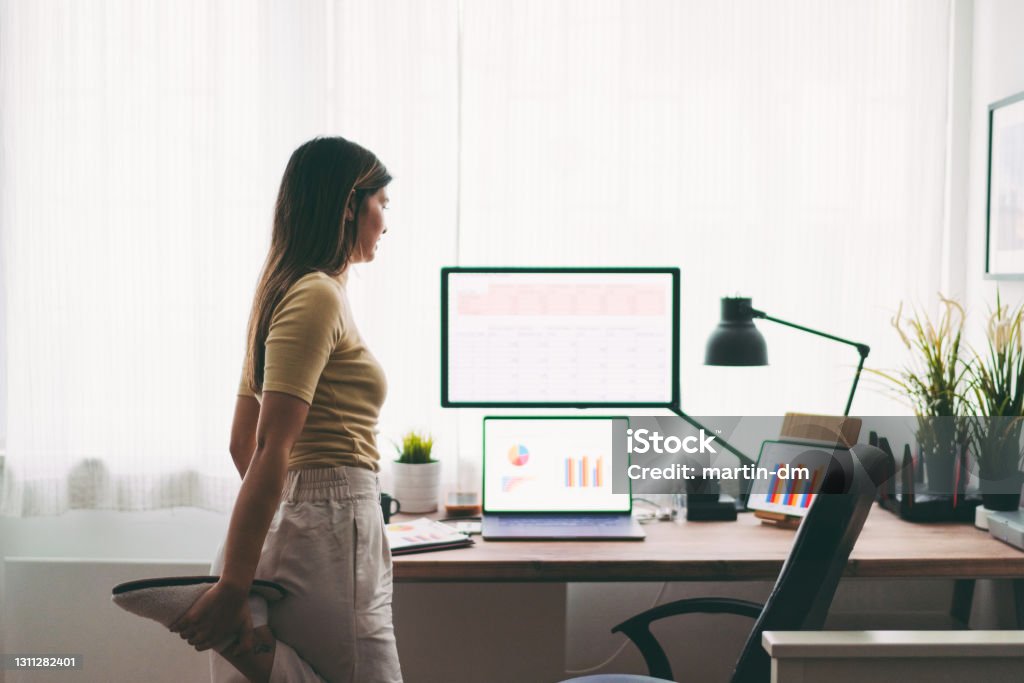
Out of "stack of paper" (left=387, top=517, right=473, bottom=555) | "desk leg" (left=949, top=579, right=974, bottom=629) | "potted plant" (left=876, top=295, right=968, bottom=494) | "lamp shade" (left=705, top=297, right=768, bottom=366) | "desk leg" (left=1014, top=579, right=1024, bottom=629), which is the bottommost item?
"desk leg" (left=949, top=579, right=974, bottom=629)

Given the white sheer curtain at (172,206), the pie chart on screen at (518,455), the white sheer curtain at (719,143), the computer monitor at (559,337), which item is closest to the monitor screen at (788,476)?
the computer monitor at (559,337)

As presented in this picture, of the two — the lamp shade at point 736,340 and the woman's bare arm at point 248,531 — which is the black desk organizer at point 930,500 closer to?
the lamp shade at point 736,340

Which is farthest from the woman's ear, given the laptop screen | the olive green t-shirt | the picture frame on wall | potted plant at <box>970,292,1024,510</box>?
the picture frame on wall

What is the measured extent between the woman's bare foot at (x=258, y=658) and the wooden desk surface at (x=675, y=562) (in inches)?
15.0

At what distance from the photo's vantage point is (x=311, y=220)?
1.41 metres

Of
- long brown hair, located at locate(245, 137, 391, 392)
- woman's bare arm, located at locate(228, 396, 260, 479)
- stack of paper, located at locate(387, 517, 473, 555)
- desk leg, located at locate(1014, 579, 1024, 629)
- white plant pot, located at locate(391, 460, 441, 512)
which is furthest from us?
white plant pot, located at locate(391, 460, 441, 512)

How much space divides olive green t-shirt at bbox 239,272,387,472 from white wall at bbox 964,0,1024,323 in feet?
5.46

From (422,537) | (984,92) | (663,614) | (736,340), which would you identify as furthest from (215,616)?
(984,92)

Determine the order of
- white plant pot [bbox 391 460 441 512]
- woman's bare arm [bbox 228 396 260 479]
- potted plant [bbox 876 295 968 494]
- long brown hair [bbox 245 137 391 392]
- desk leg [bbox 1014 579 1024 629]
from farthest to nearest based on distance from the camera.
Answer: white plant pot [bbox 391 460 441 512] → potted plant [bbox 876 295 968 494] → desk leg [bbox 1014 579 1024 629] → woman's bare arm [bbox 228 396 260 479] → long brown hair [bbox 245 137 391 392]

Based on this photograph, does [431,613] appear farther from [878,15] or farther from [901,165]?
[878,15]

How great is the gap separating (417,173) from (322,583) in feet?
4.25

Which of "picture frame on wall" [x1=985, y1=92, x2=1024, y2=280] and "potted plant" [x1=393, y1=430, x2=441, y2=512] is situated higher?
"picture frame on wall" [x1=985, y1=92, x2=1024, y2=280]

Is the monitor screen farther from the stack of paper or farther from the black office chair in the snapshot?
the stack of paper

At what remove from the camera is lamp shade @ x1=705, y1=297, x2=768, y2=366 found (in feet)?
6.71
